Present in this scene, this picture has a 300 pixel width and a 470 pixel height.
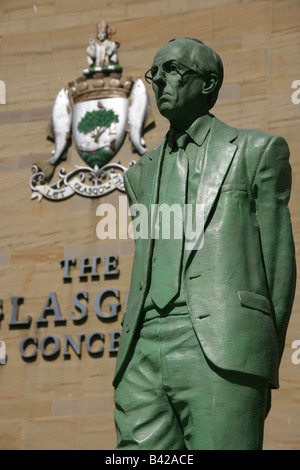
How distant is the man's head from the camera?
254 inches

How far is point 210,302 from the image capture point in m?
5.99

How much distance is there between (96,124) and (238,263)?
6981 millimetres

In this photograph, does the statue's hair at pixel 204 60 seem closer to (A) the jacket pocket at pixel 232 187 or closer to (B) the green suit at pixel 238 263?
(B) the green suit at pixel 238 263

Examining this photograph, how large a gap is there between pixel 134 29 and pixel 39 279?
2643 millimetres

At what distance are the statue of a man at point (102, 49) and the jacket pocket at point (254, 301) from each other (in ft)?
24.0

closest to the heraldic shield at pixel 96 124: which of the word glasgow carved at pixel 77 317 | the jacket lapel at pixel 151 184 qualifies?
the word glasgow carved at pixel 77 317

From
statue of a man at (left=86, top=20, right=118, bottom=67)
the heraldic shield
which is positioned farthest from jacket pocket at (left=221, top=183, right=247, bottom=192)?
statue of a man at (left=86, top=20, right=118, bottom=67)

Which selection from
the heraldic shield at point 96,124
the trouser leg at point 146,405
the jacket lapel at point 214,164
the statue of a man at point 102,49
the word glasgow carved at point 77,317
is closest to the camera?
the trouser leg at point 146,405

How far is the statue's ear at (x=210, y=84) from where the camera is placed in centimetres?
653

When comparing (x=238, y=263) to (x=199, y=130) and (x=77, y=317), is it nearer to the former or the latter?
(x=199, y=130)

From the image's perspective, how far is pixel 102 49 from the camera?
43.1ft

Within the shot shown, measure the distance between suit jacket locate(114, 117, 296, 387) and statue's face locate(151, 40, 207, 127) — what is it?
173 millimetres

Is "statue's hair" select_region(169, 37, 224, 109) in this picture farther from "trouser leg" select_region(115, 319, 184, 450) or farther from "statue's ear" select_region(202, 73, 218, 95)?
"trouser leg" select_region(115, 319, 184, 450)
